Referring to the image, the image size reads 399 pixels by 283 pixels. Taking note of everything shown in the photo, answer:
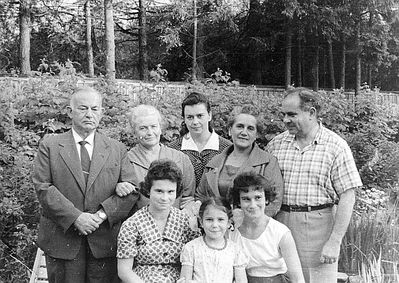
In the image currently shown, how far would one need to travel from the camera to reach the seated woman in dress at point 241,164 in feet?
11.7

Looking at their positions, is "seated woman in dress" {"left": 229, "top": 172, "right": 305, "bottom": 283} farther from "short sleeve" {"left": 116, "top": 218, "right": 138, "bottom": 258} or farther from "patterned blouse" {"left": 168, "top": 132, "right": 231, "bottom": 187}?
"patterned blouse" {"left": 168, "top": 132, "right": 231, "bottom": 187}

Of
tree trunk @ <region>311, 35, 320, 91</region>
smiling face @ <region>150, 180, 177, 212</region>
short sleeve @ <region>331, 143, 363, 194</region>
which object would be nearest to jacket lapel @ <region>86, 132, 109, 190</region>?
smiling face @ <region>150, 180, 177, 212</region>

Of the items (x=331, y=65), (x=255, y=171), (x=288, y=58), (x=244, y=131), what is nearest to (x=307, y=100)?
(x=244, y=131)

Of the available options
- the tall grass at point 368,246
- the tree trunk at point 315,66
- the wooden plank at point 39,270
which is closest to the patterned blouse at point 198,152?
the wooden plank at point 39,270

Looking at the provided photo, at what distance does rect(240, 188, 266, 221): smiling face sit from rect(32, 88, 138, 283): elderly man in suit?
71 centimetres

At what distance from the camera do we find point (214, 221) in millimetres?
3242

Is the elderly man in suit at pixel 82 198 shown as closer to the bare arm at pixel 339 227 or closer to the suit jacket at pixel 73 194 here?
the suit jacket at pixel 73 194

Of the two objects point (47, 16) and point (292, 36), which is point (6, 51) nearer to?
point (47, 16)

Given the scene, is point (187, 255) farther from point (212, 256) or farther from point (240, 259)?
point (240, 259)

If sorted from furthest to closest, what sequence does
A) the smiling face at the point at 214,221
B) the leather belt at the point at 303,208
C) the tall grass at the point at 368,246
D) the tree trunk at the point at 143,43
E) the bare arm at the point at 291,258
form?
the tree trunk at the point at 143,43 < the tall grass at the point at 368,246 < the leather belt at the point at 303,208 < the bare arm at the point at 291,258 < the smiling face at the point at 214,221

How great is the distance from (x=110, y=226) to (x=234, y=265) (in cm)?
84

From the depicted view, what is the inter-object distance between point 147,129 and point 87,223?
73 centimetres

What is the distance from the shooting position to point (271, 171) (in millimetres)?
3588

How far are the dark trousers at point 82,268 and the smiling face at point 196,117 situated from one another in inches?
43.7
